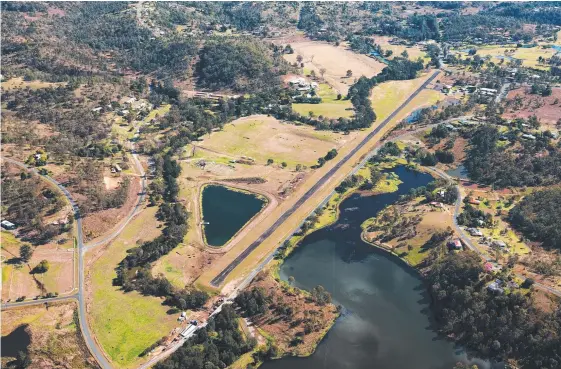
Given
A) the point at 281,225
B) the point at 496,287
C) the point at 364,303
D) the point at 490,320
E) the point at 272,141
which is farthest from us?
the point at 272,141

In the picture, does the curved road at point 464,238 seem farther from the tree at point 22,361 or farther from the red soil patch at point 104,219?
the tree at point 22,361

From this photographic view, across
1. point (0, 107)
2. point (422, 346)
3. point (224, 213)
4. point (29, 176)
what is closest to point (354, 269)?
point (422, 346)

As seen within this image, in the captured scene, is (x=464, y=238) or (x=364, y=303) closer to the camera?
(x=364, y=303)

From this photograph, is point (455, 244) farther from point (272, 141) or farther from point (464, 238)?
point (272, 141)

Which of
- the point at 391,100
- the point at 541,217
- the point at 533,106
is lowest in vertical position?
the point at 391,100

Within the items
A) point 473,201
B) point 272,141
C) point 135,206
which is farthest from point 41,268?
point 473,201

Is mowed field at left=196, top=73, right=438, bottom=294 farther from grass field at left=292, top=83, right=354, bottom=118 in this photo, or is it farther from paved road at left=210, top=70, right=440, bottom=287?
grass field at left=292, top=83, right=354, bottom=118

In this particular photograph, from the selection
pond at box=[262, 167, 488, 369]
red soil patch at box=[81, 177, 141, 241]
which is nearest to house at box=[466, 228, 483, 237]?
pond at box=[262, 167, 488, 369]
